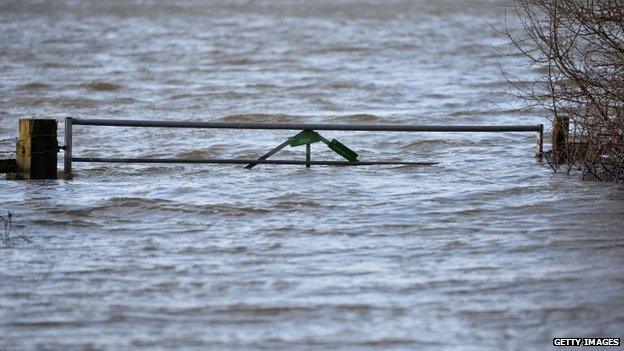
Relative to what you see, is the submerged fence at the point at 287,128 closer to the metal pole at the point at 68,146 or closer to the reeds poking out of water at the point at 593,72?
the metal pole at the point at 68,146

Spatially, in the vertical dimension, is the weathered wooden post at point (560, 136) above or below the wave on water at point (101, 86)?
above

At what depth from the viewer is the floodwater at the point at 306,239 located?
28.6 ft

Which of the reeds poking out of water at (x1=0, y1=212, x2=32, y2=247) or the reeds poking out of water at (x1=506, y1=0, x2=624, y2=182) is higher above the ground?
the reeds poking out of water at (x1=506, y1=0, x2=624, y2=182)

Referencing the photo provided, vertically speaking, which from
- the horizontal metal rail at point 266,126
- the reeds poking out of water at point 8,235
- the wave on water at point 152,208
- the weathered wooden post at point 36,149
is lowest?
the reeds poking out of water at point 8,235

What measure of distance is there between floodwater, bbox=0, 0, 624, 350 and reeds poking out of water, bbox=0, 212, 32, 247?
11cm

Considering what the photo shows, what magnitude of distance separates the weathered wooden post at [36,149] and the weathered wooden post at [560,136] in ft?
17.0

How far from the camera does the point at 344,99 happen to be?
25672 millimetres

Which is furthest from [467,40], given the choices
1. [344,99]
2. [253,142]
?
[253,142]

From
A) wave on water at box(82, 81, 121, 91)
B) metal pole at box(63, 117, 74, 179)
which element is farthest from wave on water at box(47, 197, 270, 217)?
wave on water at box(82, 81, 121, 91)

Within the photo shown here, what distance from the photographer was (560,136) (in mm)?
14734

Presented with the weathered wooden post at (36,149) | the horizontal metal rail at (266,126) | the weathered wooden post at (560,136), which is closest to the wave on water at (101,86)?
the weathered wooden post at (36,149)

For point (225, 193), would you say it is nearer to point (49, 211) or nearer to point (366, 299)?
point (49, 211)

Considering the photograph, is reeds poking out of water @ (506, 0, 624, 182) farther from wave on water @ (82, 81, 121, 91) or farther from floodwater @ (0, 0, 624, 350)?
wave on water @ (82, 81, 121, 91)

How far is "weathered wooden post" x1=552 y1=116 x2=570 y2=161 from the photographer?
14.4 meters
